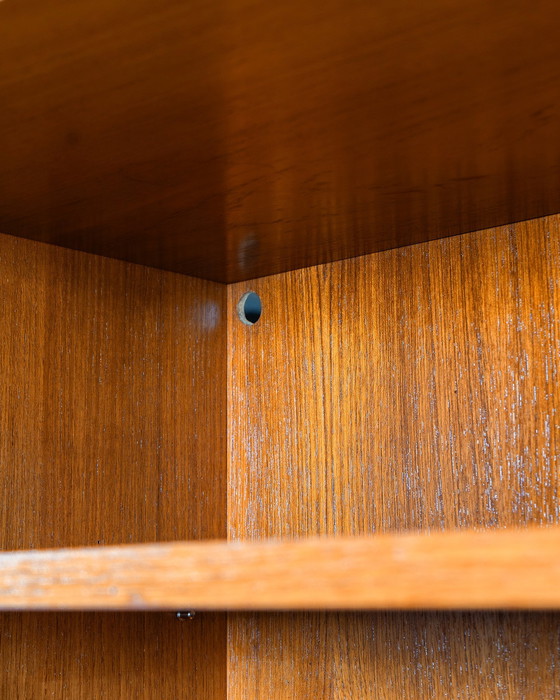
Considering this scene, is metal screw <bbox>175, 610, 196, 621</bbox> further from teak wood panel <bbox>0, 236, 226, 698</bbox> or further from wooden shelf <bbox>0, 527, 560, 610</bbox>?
wooden shelf <bbox>0, 527, 560, 610</bbox>

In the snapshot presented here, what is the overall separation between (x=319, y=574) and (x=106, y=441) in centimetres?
59

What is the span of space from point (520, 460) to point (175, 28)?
0.50 m

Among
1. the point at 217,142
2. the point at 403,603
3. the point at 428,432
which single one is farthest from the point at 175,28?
the point at 428,432

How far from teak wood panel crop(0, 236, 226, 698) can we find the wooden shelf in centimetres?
39

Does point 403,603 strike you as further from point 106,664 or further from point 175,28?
point 106,664

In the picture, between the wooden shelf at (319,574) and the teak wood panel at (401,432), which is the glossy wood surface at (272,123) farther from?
the wooden shelf at (319,574)

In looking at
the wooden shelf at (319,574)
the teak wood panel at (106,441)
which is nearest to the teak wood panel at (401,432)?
the teak wood panel at (106,441)

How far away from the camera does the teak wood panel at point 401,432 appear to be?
2.85ft

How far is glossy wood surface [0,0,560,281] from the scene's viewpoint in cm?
58

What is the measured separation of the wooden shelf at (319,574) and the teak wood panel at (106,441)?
1.27 ft

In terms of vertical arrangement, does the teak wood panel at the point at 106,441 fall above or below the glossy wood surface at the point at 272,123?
below

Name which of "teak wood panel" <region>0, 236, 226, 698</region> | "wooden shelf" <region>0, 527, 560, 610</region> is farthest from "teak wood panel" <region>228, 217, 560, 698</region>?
"wooden shelf" <region>0, 527, 560, 610</region>

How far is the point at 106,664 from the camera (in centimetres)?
94

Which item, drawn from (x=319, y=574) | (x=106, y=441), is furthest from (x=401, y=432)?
(x=319, y=574)
